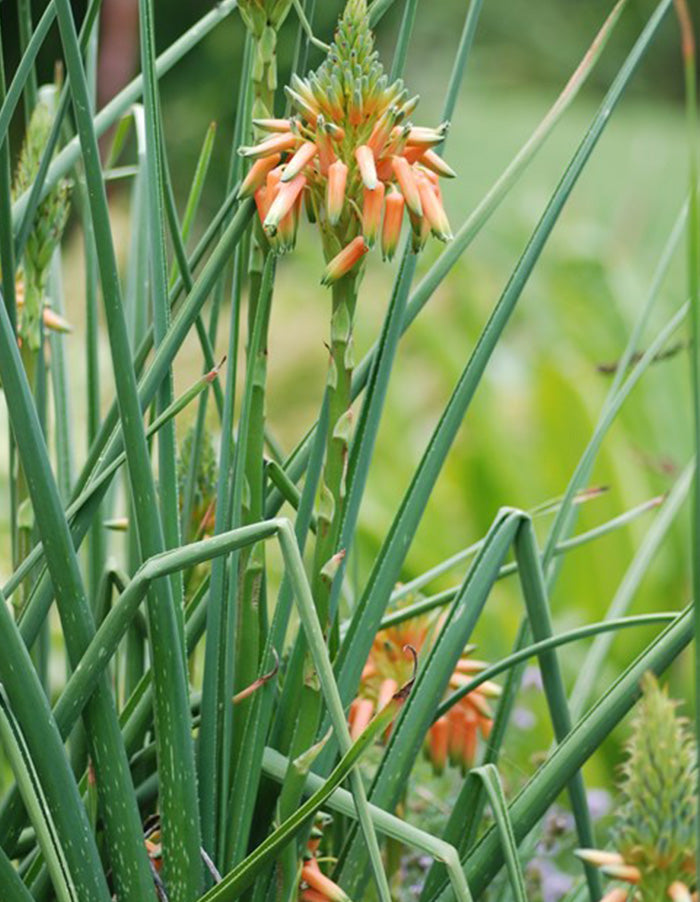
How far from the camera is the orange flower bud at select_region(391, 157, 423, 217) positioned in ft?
1.86

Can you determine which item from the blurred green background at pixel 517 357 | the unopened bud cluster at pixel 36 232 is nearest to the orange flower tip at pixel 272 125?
the unopened bud cluster at pixel 36 232

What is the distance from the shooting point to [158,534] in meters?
0.59

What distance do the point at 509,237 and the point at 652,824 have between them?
11.3 feet

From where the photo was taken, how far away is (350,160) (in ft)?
1.91

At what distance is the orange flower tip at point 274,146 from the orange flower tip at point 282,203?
2 centimetres

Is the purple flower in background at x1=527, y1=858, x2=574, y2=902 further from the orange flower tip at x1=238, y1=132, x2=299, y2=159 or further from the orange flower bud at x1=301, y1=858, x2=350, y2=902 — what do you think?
the orange flower tip at x1=238, y1=132, x2=299, y2=159

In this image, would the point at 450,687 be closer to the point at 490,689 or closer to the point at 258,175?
the point at 490,689

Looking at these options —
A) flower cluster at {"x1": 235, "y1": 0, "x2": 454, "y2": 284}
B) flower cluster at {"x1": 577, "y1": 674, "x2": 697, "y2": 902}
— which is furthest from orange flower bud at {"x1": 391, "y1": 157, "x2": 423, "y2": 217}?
flower cluster at {"x1": 577, "y1": 674, "x2": 697, "y2": 902}

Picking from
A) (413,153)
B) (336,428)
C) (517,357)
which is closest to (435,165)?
(413,153)

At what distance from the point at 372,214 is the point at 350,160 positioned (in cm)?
4

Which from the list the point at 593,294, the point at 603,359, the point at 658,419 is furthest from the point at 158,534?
the point at 593,294

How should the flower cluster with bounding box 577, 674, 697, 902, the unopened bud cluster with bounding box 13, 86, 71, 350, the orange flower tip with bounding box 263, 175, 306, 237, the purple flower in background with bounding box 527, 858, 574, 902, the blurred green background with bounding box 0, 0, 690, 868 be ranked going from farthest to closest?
the blurred green background with bounding box 0, 0, 690, 868
the purple flower in background with bounding box 527, 858, 574, 902
the unopened bud cluster with bounding box 13, 86, 71, 350
the orange flower tip with bounding box 263, 175, 306, 237
the flower cluster with bounding box 577, 674, 697, 902

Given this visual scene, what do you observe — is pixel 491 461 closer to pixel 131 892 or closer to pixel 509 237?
pixel 131 892

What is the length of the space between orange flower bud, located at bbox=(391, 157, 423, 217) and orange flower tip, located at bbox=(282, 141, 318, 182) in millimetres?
35
